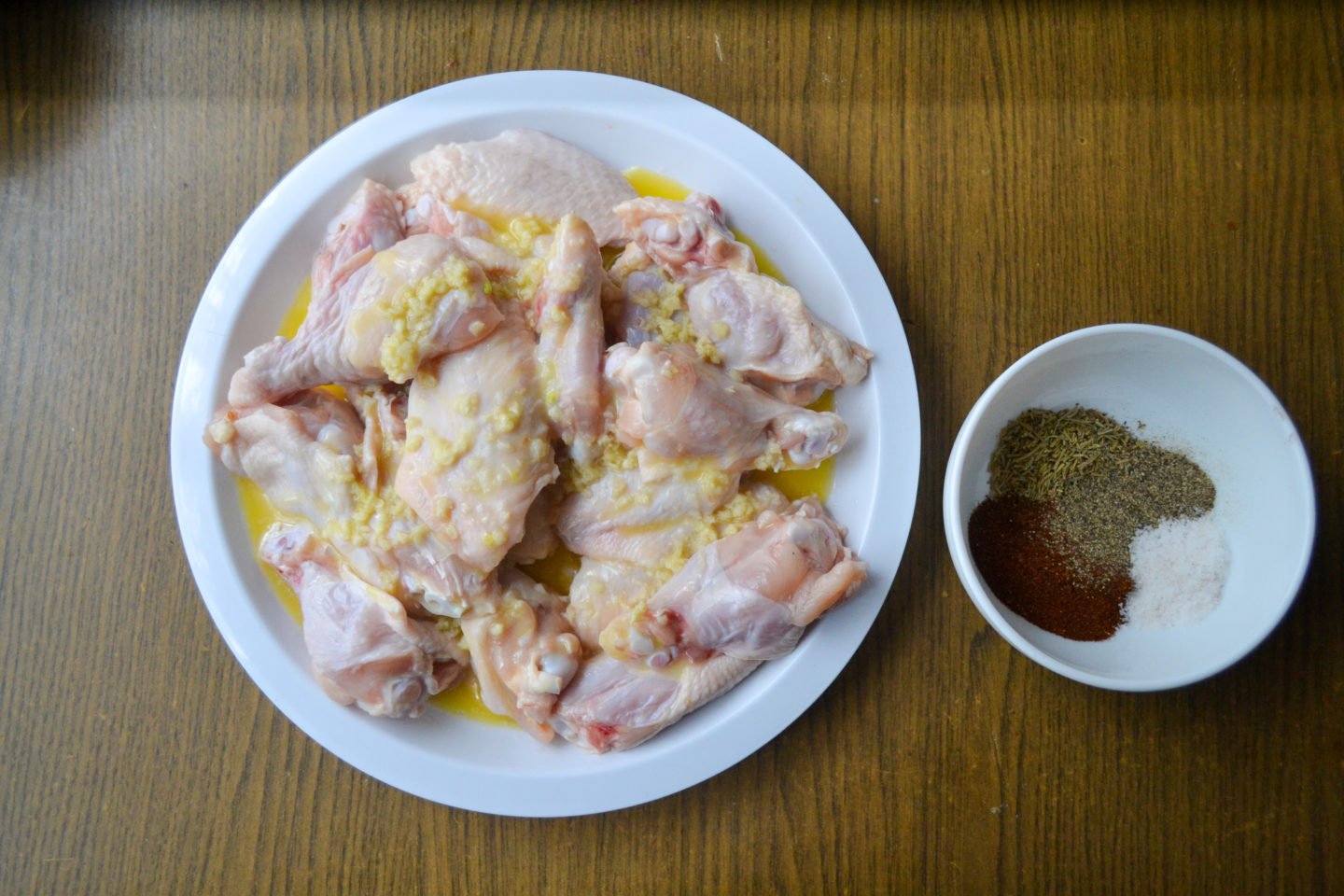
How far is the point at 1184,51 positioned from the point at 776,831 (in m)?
1.70

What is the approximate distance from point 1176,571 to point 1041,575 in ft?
0.74

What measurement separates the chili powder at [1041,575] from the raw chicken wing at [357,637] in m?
0.94

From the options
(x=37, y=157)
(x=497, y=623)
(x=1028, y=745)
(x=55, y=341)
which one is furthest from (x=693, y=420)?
(x=37, y=157)

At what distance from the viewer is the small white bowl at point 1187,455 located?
1288 millimetres

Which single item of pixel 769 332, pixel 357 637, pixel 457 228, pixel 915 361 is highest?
pixel 457 228

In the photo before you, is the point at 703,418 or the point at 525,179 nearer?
the point at 703,418

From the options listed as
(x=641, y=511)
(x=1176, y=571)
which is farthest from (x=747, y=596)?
(x=1176, y=571)

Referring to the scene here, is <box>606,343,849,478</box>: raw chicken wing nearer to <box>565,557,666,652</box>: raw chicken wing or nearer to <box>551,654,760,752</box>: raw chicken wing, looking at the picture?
<box>565,557,666,652</box>: raw chicken wing

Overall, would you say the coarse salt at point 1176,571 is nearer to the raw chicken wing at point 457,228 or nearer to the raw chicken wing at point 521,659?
the raw chicken wing at point 521,659

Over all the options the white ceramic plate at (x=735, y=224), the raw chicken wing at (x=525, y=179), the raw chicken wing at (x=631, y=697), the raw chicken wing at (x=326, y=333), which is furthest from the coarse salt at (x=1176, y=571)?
the raw chicken wing at (x=326, y=333)

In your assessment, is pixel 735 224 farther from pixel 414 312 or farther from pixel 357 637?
pixel 357 637

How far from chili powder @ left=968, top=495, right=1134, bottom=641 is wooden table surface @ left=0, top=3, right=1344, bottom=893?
0.12 m

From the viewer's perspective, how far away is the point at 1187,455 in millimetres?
1430

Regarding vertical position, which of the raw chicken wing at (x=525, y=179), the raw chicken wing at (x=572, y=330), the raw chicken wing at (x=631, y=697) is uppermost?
the raw chicken wing at (x=525, y=179)
